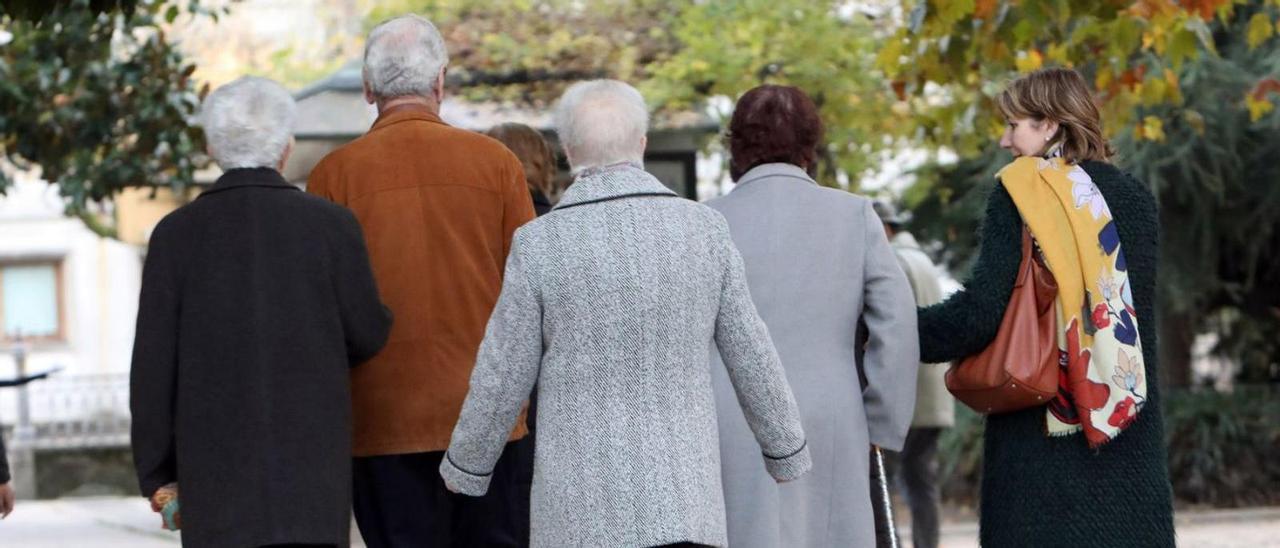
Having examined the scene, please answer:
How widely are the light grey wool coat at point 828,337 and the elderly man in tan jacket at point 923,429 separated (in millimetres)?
3969

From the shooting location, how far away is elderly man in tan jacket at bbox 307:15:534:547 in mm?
5363

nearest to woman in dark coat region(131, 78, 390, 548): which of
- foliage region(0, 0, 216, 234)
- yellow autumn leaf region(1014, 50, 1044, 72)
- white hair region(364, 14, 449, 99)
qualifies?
white hair region(364, 14, 449, 99)

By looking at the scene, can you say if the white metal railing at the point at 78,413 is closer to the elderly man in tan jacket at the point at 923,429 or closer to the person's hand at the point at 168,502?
the elderly man in tan jacket at the point at 923,429

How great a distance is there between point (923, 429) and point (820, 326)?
4.30 meters

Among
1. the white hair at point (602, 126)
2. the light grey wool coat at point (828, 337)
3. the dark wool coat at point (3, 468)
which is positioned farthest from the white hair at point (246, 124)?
the light grey wool coat at point (828, 337)

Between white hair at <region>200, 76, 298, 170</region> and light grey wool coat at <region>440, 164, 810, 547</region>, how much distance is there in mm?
831

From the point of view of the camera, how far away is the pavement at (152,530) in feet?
44.2

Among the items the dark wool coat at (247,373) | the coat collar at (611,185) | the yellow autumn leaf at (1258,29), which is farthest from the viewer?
the yellow autumn leaf at (1258,29)

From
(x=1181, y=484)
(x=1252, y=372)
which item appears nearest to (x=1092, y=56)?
(x=1181, y=484)

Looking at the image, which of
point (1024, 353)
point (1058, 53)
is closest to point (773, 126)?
point (1024, 353)

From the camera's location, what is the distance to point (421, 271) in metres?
5.44

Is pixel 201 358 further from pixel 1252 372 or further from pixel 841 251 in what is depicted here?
pixel 1252 372

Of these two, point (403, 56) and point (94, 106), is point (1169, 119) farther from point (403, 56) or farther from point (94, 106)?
point (403, 56)

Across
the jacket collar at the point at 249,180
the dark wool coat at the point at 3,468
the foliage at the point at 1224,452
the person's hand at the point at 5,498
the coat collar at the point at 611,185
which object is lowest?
the foliage at the point at 1224,452
